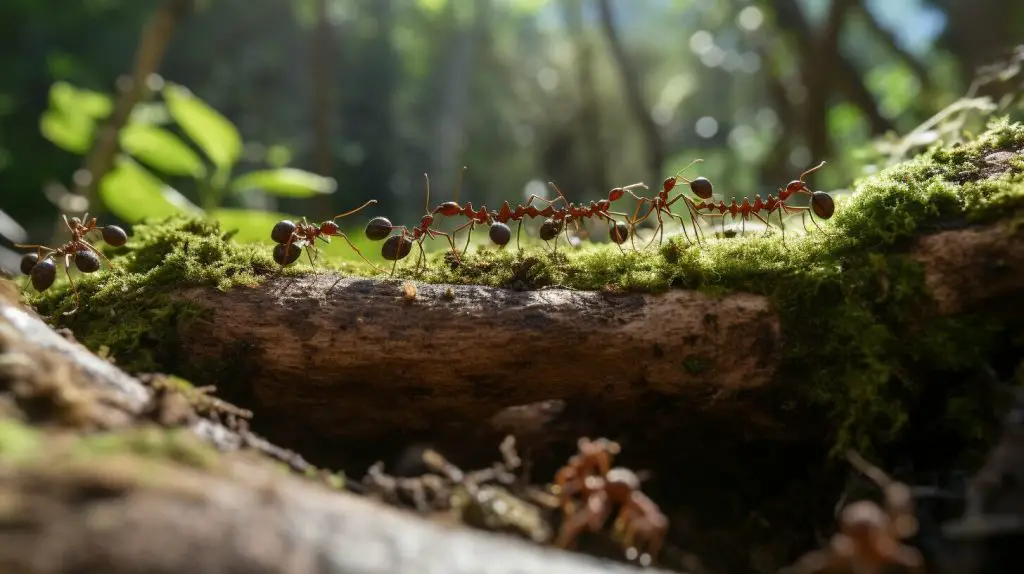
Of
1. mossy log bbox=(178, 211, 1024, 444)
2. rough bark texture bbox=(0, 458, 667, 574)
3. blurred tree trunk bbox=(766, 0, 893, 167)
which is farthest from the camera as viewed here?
blurred tree trunk bbox=(766, 0, 893, 167)

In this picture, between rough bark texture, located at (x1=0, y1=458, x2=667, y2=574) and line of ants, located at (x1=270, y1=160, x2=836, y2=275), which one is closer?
rough bark texture, located at (x1=0, y1=458, x2=667, y2=574)

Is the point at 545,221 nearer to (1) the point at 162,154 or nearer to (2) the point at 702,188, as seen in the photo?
(2) the point at 702,188

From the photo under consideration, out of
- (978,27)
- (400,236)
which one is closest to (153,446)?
(400,236)

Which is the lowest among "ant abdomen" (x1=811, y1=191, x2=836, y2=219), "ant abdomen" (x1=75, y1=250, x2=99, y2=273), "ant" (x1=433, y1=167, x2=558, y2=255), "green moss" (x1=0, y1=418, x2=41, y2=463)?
"green moss" (x1=0, y1=418, x2=41, y2=463)

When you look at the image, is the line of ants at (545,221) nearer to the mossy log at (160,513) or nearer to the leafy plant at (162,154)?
the mossy log at (160,513)

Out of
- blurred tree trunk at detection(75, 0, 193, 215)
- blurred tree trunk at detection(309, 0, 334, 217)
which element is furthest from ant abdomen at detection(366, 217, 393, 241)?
blurred tree trunk at detection(309, 0, 334, 217)

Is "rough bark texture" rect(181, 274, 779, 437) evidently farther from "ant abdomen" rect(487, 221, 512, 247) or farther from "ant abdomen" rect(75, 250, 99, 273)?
"ant abdomen" rect(75, 250, 99, 273)
